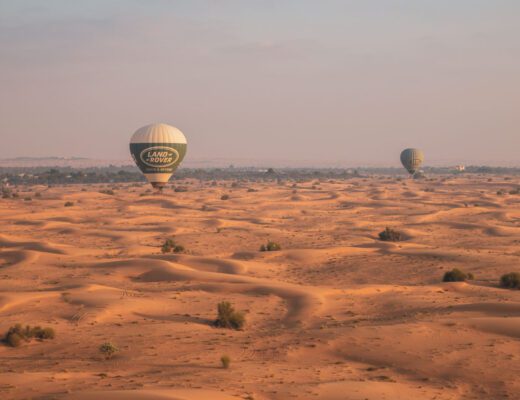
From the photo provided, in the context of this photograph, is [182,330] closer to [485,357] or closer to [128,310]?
[128,310]

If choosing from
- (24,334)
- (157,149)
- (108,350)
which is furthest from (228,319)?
(157,149)

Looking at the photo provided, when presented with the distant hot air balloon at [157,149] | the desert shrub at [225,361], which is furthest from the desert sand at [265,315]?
the distant hot air balloon at [157,149]

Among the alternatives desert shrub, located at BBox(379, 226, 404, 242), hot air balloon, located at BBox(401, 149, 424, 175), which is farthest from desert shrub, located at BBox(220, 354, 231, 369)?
hot air balloon, located at BBox(401, 149, 424, 175)

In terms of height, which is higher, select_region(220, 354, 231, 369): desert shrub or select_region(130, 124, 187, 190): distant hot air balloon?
select_region(130, 124, 187, 190): distant hot air balloon

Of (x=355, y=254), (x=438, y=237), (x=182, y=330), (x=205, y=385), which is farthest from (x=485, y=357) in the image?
(x=438, y=237)

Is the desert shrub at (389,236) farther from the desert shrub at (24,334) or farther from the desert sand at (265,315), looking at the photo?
the desert shrub at (24,334)

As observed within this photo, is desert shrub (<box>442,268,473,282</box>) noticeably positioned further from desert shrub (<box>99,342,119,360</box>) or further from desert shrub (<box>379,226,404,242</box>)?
desert shrub (<box>99,342,119,360</box>)

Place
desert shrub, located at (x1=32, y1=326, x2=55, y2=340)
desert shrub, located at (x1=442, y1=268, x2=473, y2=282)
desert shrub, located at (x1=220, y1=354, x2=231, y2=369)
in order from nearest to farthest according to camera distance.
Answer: desert shrub, located at (x1=220, y1=354, x2=231, y2=369), desert shrub, located at (x1=32, y1=326, x2=55, y2=340), desert shrub, located at (x1=442, y1=268, x2=473, y2=282)
